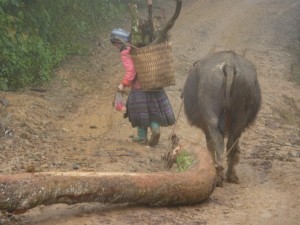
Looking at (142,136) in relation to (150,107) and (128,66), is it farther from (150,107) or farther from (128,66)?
(128,66)

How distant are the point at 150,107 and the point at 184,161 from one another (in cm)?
186

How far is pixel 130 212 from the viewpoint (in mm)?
4887

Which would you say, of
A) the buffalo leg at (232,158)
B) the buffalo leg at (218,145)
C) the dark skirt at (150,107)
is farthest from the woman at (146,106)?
the buffalo leg at (218,145)

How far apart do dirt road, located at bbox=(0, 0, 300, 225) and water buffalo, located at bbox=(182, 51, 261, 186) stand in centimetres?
53

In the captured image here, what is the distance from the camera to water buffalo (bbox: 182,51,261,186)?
5980 millimetres

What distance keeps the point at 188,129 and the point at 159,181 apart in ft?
14.9

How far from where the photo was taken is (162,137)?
8836 millimetres

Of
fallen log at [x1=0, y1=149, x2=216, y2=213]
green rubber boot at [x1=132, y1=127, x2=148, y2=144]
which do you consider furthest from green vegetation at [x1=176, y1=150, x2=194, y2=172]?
green rubber boot at [x1=132, y1=127, x2=148, y2=144]

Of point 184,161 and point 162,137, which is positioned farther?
point 162,137

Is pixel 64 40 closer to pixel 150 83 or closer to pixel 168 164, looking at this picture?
pixel 150 83

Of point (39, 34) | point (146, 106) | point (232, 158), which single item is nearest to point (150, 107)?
point (146, 106)

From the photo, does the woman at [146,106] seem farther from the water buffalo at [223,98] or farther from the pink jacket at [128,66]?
the water buffalo at [223,98]

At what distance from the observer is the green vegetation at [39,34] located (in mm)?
9922

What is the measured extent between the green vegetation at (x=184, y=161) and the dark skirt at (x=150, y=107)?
5.03 feet
